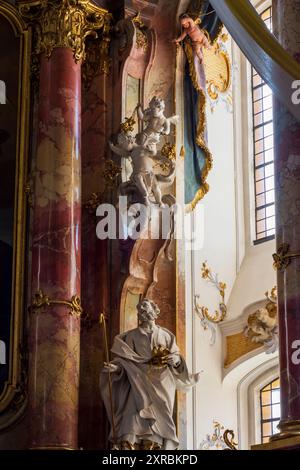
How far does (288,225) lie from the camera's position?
520 inches

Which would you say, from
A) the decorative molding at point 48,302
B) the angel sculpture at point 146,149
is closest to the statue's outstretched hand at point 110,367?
the decorative molding at point 48,302

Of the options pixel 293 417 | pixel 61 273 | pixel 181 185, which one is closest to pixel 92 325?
pixel 61 273

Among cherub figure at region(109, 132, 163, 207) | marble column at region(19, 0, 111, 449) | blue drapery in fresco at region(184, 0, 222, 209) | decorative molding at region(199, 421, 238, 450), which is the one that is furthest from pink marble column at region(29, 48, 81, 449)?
decorative molding at region(199, 421, 238, 450)

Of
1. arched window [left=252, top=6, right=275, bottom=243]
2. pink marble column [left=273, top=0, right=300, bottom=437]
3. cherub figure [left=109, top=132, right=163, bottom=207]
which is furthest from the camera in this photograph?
arched window [left=252, top=6, right=275, bottom=243]

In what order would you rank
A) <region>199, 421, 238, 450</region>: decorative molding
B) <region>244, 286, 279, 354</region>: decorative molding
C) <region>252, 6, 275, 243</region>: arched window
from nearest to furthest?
<region>199, 421, 238, 450</region>: decorative molding
<region>244, 286, 279, 354</region>: decorative molding
<region>252, 6, 275, 243</region>: arched window

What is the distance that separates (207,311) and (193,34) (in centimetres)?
350

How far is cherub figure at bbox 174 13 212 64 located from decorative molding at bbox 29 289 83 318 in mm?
3913

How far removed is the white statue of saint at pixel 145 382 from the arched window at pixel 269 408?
2.55 meters

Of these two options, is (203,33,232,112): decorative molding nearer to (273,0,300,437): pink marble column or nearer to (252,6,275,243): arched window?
(252,6,275,243): arched window

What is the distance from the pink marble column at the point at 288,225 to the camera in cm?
1269

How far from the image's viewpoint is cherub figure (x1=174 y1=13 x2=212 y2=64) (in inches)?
654

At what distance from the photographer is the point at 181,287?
52.2 feet

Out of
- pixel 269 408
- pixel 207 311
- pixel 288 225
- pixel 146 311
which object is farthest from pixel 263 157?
pixel 288 225

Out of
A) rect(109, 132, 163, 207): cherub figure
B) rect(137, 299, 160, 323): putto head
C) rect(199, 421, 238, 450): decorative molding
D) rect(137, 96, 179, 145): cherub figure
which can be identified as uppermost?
rect(137, 96, 179, 145): cherub figure
